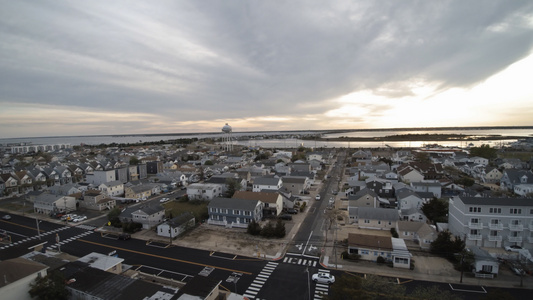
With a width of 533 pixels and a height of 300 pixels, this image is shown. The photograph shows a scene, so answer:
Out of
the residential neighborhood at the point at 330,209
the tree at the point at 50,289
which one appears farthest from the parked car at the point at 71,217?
the tree at the point at 50,289

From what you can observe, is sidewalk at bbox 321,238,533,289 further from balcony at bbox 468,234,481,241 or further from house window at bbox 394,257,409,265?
balcony at bbox 468,234,481,241

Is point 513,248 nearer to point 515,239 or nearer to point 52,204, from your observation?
point 515,239

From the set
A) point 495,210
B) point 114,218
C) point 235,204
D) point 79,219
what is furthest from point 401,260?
point 79,219

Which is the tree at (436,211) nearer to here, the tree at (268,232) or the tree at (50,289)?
the tree at (268,232)

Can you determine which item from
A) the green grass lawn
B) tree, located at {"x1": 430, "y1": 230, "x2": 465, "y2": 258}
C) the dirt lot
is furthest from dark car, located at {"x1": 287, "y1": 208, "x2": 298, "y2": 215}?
tree, located at {"x1": 430, "y1": 230, "x2": 465, "y2": 258}

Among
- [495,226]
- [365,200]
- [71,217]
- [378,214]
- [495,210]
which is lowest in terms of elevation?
[71,217]

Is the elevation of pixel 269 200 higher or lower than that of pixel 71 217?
higher
